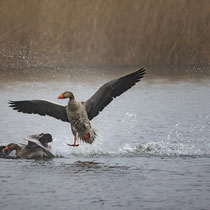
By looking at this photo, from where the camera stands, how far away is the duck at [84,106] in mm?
14385

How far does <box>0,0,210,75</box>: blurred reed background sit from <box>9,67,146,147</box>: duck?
21.1 m

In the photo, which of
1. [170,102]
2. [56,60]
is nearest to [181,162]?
[170,102]

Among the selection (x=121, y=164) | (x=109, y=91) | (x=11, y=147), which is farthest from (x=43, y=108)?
(x=121, y=164)

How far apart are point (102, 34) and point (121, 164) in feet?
86.3

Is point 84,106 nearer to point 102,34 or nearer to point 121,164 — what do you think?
point 121,164

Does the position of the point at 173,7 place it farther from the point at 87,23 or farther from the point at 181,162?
the point at 181,162

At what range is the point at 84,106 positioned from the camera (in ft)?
48.1

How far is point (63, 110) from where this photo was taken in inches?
583

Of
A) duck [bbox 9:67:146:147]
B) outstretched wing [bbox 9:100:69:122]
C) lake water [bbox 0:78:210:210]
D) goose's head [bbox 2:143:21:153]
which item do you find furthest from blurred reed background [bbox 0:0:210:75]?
goose's head [bbox 2:143:21:153]

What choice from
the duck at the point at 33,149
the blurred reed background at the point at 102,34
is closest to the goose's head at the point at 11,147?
the duck at the point at 33,149

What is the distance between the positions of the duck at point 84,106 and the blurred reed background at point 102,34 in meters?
21.1

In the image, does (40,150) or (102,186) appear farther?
(40,150)

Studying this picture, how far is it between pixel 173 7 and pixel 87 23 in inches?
195

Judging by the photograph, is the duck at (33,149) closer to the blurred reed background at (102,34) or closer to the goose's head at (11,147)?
the goose's head at (11,147)
